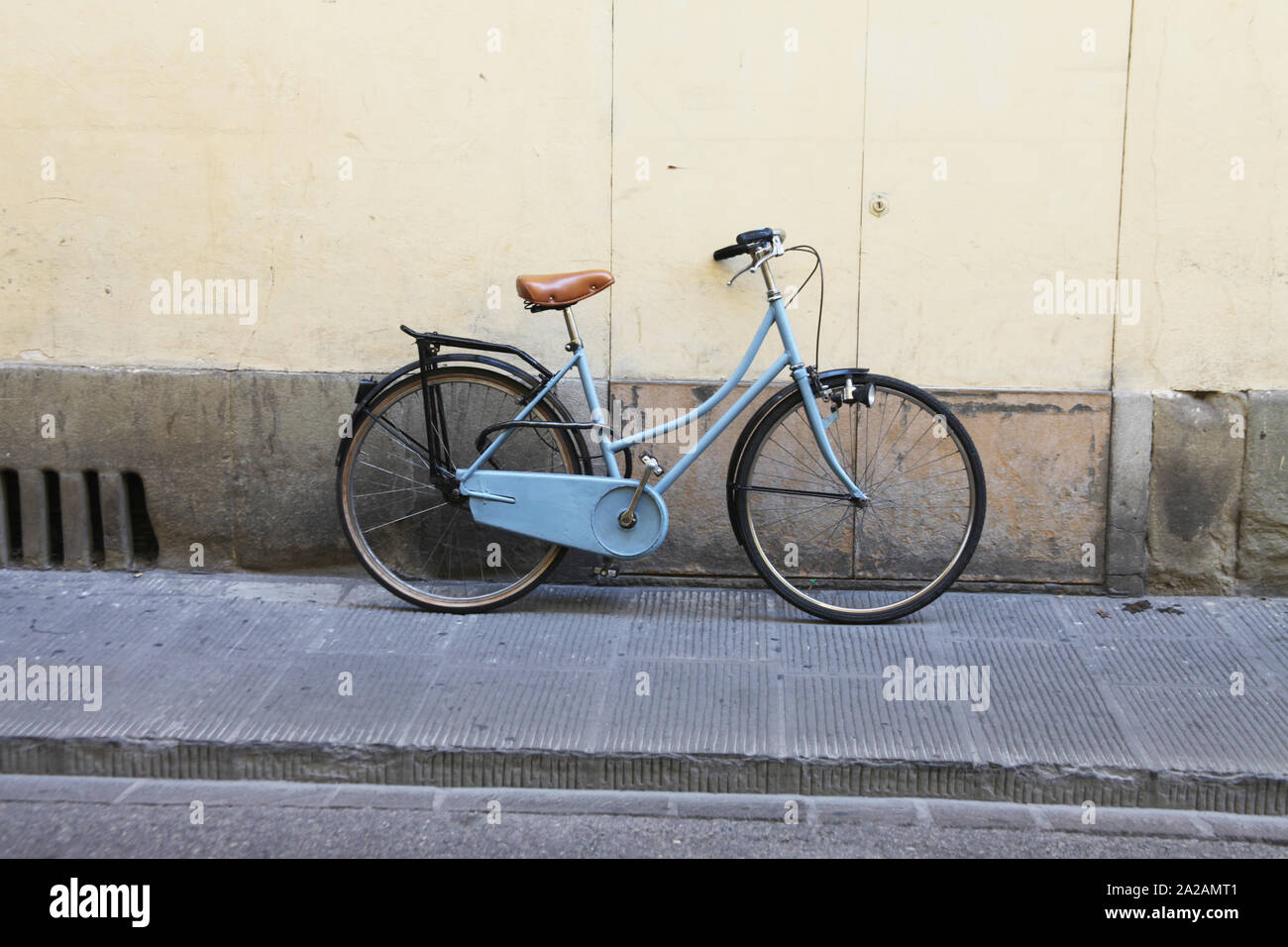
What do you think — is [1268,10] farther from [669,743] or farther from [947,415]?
[669,743]

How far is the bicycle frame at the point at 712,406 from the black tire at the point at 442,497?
126 mm

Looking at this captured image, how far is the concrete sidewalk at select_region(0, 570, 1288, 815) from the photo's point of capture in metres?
3.58

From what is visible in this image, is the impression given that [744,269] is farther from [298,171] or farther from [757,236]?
[298,171]

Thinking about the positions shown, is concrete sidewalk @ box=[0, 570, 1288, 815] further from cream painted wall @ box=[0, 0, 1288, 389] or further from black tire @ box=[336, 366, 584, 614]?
cream painted wall @ box=[0, 0, 1288, 389]

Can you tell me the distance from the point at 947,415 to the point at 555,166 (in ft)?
6.27

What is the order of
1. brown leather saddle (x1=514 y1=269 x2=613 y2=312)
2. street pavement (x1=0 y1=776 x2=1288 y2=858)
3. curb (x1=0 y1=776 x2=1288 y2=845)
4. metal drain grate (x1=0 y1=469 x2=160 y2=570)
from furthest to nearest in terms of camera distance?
metal drain grate (x1=0 y1=469 x2=160 y2=570), brown leather saddle (x1=514 y1=269 x2=613 y2=312), curb (x1=0 y1=776 x2=1288 y2=845), street pavement (x1=0 y1=776 x2=1288 y2=858)

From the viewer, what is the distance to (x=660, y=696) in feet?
13.1

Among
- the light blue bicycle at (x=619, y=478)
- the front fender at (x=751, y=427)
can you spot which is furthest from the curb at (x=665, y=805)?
the front fender at (x=751, y=427)

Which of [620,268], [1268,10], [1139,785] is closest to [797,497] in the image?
[620,268]

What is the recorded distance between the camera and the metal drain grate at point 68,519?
5234mm

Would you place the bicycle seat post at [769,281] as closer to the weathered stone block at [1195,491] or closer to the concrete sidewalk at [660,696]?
the concrete sidewalk at [660,696]

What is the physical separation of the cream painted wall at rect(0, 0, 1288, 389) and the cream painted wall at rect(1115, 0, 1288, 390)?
11 millimetres

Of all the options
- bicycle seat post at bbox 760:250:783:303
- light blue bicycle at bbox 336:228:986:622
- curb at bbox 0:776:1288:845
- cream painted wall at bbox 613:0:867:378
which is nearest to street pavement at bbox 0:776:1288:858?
curb at bbox 0:776:1288:845

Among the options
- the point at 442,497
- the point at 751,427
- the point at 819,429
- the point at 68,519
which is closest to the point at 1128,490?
the point at 819,429
